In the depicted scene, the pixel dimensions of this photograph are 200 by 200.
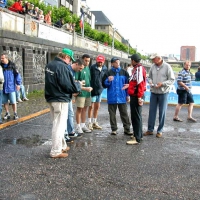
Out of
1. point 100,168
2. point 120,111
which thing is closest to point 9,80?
point 120,111

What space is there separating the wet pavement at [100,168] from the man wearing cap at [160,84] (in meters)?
0.57

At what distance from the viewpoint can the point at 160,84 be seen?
734cm

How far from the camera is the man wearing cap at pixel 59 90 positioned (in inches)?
208

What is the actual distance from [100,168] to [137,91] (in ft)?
7.46

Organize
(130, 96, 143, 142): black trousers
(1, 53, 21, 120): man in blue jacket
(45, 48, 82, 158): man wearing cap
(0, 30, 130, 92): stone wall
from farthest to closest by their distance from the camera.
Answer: (0, 30, 130, 92): stone wall → (1, 53, 21, 120): man in blue jacket → (130, 96, 143, 142): black trousers → (45, 48, 82, 158): man wearing cap

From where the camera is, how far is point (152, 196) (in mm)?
3945

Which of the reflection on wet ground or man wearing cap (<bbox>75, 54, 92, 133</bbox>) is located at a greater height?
man wearing cap (<bbox>75, 54, 92, 133</bbox>)

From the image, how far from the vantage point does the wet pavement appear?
402 centimetres

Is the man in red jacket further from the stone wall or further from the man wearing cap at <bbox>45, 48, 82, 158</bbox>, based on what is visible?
the stone wall

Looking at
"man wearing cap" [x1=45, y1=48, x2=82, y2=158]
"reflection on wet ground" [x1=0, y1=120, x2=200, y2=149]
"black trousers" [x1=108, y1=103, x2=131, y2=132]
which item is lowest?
"reflection on wet ground" [x1=0, y1=120, x2=200, y2=149]

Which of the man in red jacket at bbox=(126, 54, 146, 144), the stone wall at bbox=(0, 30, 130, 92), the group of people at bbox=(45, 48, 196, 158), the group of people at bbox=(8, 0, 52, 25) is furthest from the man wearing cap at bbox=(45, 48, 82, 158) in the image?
the group of people at bbox=(8, 0, 52, 25)

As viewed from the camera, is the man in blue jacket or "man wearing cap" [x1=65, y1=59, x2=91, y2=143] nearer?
"man wearing cap" [x1=65, y1=59, x2=91, y2=143]

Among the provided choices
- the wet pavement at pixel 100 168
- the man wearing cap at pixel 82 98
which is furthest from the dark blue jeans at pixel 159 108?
the man wearing cap at pixel 82 98

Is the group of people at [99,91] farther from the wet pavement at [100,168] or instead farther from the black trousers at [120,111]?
the wet pavement at [100,168]
